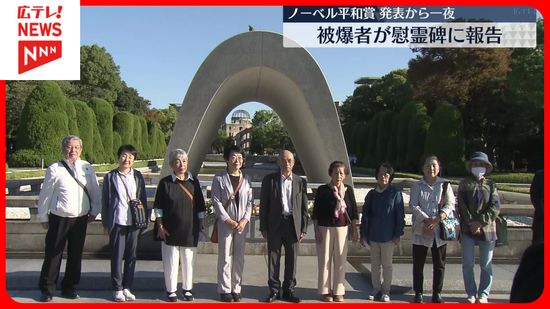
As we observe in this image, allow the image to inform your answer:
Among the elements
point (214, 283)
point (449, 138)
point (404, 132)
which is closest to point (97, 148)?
point (404, 132)

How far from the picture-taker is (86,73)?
44.6 meters

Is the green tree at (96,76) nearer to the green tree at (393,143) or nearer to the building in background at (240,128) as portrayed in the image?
the building in background at (240,128)

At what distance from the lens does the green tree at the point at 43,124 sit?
75.3ft

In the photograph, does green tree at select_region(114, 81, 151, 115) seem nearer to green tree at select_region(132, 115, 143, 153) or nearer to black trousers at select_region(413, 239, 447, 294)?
green tree at select_region(132, 115, 143, 153)

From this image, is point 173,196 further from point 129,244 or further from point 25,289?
point 25,289

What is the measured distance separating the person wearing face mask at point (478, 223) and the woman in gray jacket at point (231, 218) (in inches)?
76.9

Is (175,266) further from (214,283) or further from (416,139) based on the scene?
(416,139)

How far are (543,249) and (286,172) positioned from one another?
3.01 metres

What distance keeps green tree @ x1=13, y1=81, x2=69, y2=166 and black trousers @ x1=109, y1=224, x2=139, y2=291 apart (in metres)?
20.4

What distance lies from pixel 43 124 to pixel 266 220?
21.4 metres

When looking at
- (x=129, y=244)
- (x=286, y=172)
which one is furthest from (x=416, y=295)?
(x=129, y=244)

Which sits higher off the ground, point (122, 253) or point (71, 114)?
point (71, 114)

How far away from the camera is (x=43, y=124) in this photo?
22891 mm

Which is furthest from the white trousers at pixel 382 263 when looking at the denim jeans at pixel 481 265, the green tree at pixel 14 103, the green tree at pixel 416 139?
the green tree at pixel 14 103
